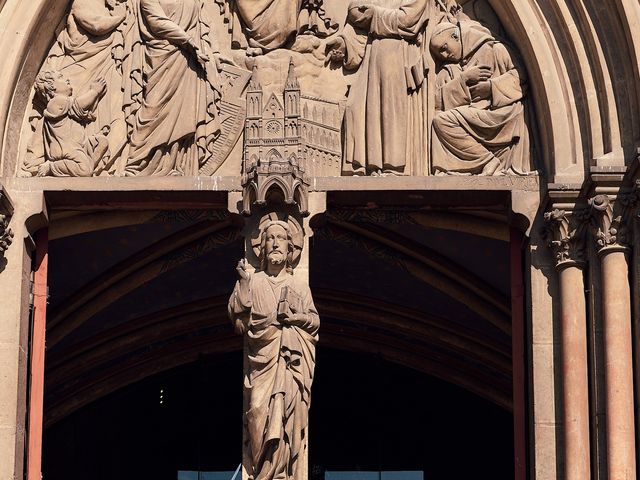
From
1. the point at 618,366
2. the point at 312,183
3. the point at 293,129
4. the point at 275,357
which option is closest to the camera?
the point at 618,366

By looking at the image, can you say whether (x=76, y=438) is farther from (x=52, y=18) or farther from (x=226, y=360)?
(x=52, y=18)

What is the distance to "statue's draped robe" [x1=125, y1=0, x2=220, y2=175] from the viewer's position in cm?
1563

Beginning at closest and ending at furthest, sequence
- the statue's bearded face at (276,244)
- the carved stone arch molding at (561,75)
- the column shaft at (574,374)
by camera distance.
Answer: the column shaft at (574,374) < the carved stone arch molding at (561,75) < the statue's bearded face at (276,244)

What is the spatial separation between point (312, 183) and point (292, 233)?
0.45 m

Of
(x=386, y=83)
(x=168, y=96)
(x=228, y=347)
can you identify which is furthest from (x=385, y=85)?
(x=228, y=347)

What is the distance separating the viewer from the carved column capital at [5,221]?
1516 centimetres

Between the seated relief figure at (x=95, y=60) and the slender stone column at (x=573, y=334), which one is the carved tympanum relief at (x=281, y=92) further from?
the slender stone column at (x=573, y=334)

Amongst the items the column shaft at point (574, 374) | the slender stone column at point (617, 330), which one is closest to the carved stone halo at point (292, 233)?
the column shaft at point (574, 374)

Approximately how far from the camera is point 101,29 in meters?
15.8

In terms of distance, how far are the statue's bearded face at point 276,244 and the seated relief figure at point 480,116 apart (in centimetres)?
126

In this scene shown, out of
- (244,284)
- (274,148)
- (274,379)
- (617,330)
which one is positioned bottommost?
(274,379)

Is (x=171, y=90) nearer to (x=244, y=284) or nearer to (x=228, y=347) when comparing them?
(x=244, y=284)

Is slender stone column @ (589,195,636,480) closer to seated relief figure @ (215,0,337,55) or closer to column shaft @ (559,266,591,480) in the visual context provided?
column shaft @ (559,266,591,480)

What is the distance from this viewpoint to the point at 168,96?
51.5 ft
